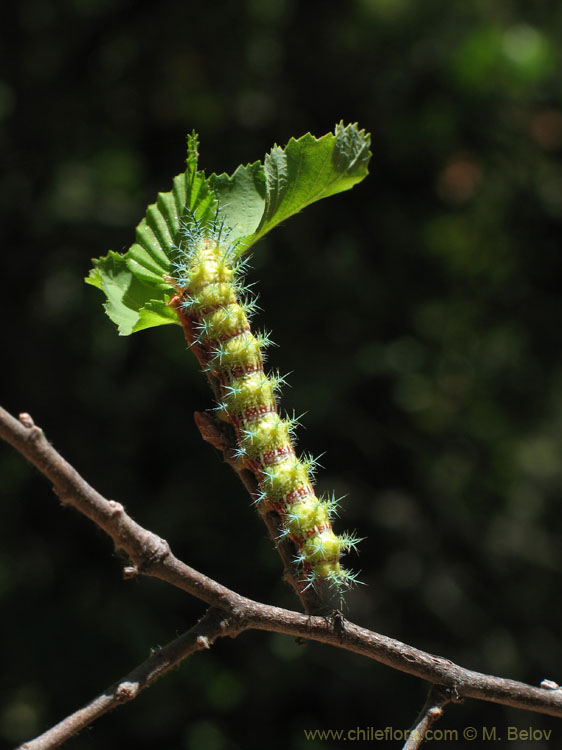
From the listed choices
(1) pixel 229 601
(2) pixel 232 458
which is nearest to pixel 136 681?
(1) pixel 229 601

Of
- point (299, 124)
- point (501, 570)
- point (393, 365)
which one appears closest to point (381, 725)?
point (501, 570)

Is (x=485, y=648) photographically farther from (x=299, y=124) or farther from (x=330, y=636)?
(x=330, y=636)

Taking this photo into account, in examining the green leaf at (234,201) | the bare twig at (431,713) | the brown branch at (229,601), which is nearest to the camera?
the brown branch at (229,601)

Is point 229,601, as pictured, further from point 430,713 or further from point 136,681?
point 430,713

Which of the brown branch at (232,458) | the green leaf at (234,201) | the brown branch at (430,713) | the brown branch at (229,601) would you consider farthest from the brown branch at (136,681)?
A: the green leaf at (234,201)

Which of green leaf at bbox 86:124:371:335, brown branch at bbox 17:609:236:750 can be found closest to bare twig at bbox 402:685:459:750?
brown branch at bbox 17:609:236:750

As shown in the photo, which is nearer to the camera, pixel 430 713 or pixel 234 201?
pixel 430 713

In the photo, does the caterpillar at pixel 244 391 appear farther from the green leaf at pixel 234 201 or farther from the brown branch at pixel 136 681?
the brown branch at pixel 136 681
